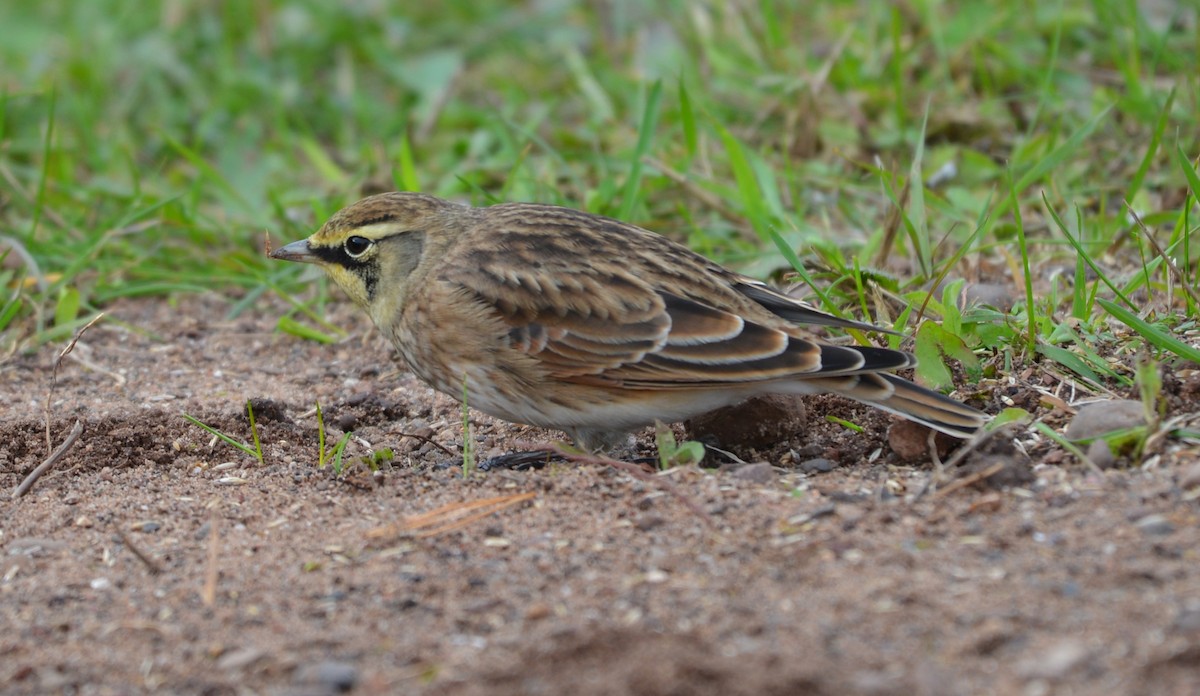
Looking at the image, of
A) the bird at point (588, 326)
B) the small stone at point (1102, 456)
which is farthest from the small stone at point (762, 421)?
the small stone at point (1102, 456)

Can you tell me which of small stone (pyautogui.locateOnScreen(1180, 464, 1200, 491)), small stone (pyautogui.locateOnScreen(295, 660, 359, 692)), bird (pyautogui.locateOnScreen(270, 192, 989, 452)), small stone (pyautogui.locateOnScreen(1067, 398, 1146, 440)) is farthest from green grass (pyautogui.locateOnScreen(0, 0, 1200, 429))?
small stone (pyautogui.locateOnScreen(295, 660, 359, 692))

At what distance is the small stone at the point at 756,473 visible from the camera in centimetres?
476

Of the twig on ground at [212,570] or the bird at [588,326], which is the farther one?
the bird at [588,326]

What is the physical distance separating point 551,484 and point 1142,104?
4739 mm

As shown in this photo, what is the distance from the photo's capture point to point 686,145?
8.02 m

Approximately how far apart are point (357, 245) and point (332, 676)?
2.80m

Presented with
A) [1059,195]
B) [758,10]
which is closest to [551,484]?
[1059,195]

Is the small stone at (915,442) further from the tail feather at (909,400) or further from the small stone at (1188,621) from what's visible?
the small stone at (1188,621)

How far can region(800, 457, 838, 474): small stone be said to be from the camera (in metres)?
5.11

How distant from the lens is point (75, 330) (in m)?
7.51

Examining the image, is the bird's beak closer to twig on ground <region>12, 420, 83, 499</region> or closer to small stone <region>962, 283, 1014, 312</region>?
→ twig on ground <region>12, 420, 83, 499</region>

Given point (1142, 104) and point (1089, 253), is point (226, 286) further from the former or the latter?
point (1142, 104)

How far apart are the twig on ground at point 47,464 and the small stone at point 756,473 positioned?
2652 millimetres

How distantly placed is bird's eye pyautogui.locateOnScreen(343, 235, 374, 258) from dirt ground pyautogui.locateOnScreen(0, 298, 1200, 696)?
831 millimetres
